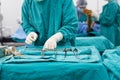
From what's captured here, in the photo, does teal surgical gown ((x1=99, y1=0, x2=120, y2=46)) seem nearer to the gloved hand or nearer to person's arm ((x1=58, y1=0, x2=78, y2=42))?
person's arm ((x1=58, y1=0, x2=78, y2=42))

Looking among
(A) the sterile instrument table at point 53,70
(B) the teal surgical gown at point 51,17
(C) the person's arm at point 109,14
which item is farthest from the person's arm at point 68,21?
(C) the person's arm at point 109,14

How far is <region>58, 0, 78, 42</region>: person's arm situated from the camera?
201 cm

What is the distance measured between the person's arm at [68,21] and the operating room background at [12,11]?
462 centimetres

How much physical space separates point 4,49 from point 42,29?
0.48 meters

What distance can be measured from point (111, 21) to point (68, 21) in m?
3.30

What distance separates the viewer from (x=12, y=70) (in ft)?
4.60

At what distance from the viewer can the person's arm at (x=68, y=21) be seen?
201 cm

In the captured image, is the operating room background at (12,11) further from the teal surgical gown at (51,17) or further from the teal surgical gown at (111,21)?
the teal surgical gown at (51,17)

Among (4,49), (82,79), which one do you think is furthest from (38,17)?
(82,79)

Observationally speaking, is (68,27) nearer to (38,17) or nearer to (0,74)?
(38,17)

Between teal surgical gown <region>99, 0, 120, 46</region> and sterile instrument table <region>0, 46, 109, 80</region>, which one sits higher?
teal surgical gown <region>99, 0, 120, 46</region>

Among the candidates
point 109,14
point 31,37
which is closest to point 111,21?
point 109,14

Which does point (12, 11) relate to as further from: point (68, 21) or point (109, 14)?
point (68, 21)

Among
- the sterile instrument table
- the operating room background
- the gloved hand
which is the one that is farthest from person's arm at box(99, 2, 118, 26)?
the sterile instrument table
